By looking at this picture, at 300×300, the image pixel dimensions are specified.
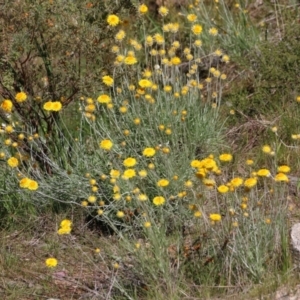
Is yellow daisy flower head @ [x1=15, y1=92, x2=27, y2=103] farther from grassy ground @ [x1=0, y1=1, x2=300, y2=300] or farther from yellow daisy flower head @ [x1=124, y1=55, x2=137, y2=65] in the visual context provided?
yellow daisy flower head @ [x1=124, y1=55, x2=137, y2=65]

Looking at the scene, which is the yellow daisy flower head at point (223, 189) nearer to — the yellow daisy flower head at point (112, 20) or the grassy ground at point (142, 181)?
the grassy ground at point (142, 181)

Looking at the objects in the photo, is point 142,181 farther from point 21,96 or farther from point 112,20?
point 112,20

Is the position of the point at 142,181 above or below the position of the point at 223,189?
below

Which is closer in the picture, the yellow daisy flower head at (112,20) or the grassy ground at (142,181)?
the grassy ground at (142,181)

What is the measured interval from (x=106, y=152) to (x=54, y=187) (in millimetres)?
355

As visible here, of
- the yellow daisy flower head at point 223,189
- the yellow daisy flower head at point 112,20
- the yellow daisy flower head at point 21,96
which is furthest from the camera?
the yellow daisy flower head at point 112,20

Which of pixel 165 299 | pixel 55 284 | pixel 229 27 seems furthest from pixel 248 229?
pixel 229 27

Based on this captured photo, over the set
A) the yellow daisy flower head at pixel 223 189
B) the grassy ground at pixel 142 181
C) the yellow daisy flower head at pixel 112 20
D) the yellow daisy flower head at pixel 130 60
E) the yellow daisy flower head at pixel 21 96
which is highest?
the yellow daisy flower head at pixel 112 20

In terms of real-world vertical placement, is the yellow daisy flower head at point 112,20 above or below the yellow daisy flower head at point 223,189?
above

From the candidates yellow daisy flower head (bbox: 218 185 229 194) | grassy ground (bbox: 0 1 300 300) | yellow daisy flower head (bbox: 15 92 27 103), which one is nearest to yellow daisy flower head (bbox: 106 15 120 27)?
grassy ground (bbox: 0 1 300 300)

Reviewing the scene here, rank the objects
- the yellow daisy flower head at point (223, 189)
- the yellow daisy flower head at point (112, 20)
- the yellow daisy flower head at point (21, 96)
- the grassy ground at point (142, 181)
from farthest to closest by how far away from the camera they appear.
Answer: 1. the yellow daisy flower head at point (112, 20)
2. the yellow daisy flower head at point (21, 96)
3. the grassy ground at point (142, 181)
4. the yellow daisy flower head at point (223, 189)

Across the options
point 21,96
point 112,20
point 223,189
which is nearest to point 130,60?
point 112,20

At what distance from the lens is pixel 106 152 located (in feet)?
14.9

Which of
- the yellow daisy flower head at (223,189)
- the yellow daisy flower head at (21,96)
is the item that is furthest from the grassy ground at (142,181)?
the yellow daisy flower head at (21,96)
